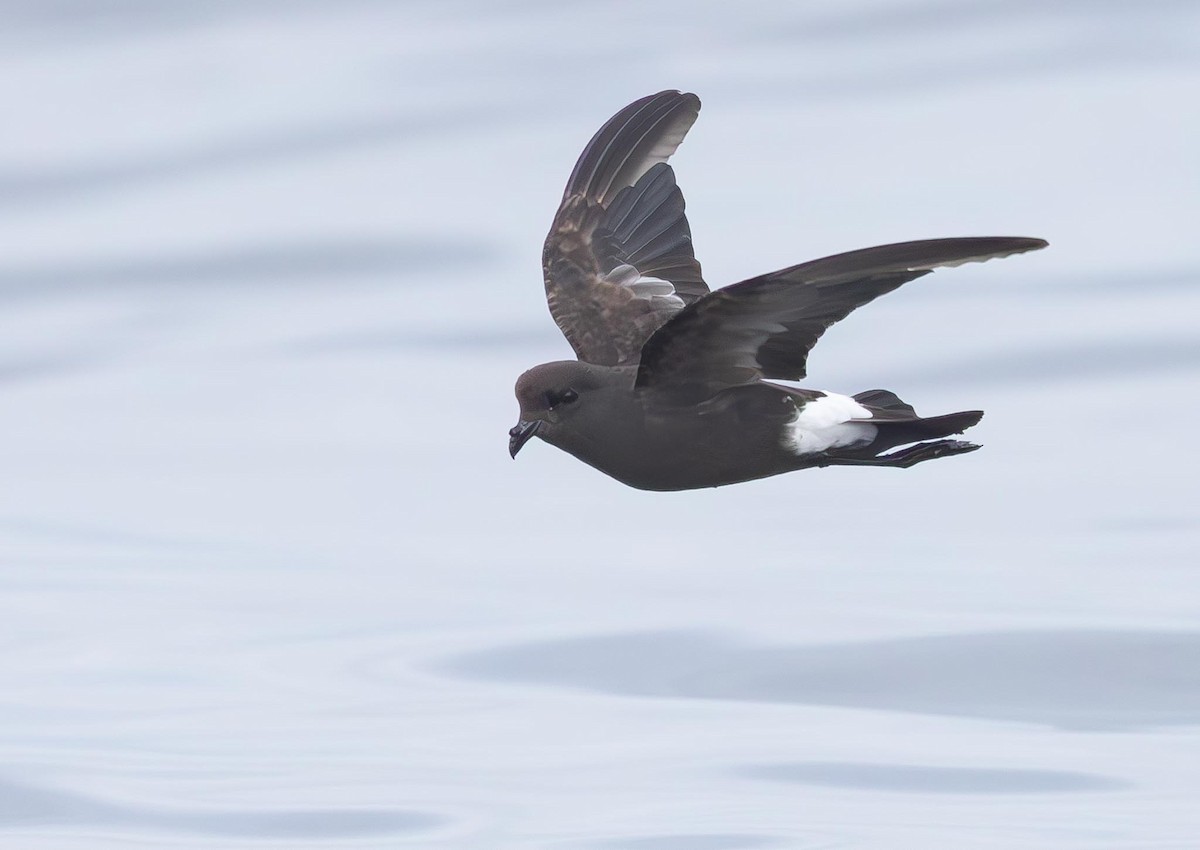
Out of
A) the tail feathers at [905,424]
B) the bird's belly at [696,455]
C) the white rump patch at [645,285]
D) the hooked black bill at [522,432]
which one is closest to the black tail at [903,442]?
the tail feathers at [905,424]

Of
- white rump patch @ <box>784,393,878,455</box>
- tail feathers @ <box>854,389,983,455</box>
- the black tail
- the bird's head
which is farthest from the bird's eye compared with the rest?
tail feathers @ <box>854,389,983,455</box>

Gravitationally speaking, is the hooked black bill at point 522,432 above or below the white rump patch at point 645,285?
below

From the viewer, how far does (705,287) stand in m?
7.87

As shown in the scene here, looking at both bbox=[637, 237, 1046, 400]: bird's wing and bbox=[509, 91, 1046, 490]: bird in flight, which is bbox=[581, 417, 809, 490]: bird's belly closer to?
bbox=[509, 91, 1046, 490]: bird in flight

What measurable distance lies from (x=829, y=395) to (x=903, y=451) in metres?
0.26

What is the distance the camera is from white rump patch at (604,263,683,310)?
757 centimetres

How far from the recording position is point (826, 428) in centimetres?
627

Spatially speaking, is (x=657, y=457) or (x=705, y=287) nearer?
(x=657, y=457)

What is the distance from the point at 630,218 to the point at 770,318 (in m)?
1.97

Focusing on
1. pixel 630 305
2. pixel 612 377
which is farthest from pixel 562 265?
pixel 612 377

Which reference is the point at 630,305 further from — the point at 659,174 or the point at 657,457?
the point at 657,457

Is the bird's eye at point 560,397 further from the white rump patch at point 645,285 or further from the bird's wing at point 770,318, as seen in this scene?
the white rump patch at point 645,285

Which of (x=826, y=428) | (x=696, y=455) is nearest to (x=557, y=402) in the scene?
(x=696, y=455)

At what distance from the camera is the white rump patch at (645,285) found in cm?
757
